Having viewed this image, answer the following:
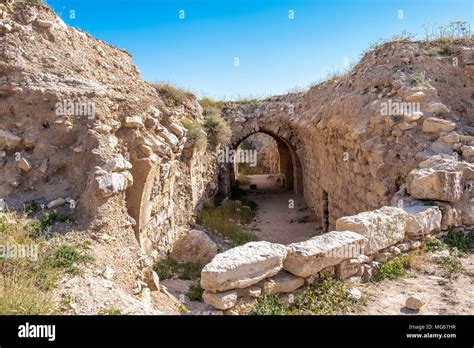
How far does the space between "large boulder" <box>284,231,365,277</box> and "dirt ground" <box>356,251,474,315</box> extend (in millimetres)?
418

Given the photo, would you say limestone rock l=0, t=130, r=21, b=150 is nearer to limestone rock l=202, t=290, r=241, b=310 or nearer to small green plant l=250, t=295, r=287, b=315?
limestone rock l=202, t=290, r=241, b=310

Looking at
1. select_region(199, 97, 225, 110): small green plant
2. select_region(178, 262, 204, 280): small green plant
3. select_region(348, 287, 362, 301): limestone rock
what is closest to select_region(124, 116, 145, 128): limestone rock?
select_region(178, 262, 204, 280): small green plant

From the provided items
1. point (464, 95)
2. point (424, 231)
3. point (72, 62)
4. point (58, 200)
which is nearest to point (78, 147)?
point (58, 200)

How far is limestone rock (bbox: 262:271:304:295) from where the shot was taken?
327cm

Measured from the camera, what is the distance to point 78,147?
4797mm

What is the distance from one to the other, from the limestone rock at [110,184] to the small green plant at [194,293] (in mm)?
1942

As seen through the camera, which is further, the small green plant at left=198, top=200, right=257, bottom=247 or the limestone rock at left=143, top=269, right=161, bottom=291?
the small green plant at left=198, top=200, right=257, bottom=247

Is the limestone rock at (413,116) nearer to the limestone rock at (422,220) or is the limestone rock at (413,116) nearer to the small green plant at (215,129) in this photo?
the limestone rock at (422,220)

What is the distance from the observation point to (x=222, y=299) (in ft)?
9.82

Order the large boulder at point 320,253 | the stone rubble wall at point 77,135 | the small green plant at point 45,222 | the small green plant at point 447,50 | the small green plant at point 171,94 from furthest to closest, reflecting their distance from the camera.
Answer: the small green plant at point 171,94
the small green plant at point 447,50
the stone rubble wall at point 77,135
the small green plant at point 45,222
the large boulder at point 320,253

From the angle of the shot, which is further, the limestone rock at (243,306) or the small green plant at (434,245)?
the small green plant at (434,245)

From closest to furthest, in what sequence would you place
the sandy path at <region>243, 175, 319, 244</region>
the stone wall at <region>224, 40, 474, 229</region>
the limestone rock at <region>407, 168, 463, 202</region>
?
the limestone rock at <region>407, 168, 463, 202</region>
the stone wall at <region>224, 40, 474, 229</region>
the sandy path at <region>243, 175, 319, 244</region>

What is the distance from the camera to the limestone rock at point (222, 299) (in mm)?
2998

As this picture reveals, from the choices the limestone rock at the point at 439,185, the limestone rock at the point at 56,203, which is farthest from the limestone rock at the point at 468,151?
the limestone rock at the point at 56,203
